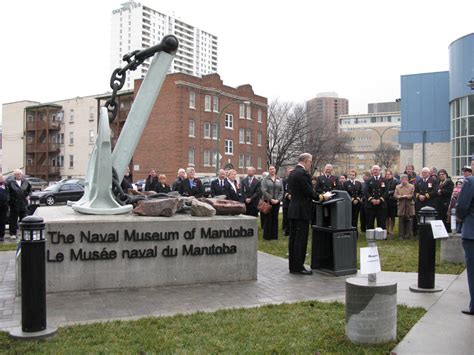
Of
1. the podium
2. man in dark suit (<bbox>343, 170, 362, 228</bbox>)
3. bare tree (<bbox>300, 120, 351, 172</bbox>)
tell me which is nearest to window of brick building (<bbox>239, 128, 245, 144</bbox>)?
bare tree (<bbox>300, 120, 351, 172</bbox>)

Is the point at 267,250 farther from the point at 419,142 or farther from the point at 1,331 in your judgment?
the point at 419,142

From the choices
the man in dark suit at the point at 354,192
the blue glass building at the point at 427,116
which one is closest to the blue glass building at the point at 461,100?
the blue glass building at the point at 427,116

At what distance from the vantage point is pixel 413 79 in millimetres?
48750

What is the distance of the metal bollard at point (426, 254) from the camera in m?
7.39

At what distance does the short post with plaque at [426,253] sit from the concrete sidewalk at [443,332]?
469 mm

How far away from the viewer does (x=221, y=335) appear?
5.29 meters

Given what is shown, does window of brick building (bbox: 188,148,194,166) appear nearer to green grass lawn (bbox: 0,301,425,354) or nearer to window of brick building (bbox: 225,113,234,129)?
window of brick building (bbox: 225,113,234,129)

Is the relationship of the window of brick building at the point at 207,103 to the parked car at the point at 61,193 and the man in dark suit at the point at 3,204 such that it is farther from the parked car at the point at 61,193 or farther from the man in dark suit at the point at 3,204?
the man in dark suit at the point at 3,204

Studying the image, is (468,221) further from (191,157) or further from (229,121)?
(229,121)

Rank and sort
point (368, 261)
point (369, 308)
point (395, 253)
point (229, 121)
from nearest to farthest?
point (369, 308) → point (368, 261) → point (395, 253) → point (229, 121)

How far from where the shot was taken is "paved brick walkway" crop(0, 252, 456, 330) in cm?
615

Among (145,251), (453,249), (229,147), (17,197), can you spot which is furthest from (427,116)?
(145,251)

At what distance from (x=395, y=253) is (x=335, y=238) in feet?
11.0

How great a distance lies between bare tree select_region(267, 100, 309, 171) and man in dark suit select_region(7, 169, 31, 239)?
155 ft
